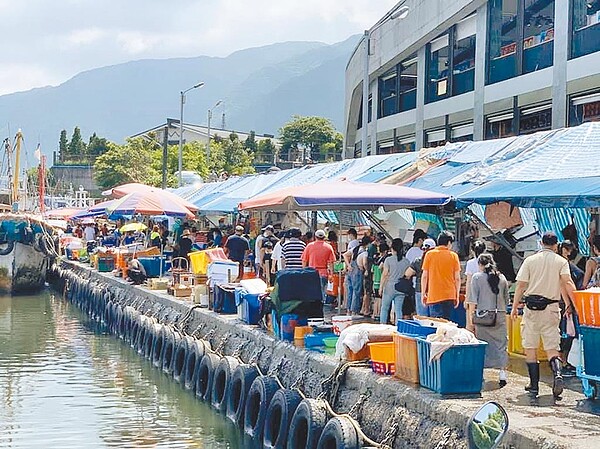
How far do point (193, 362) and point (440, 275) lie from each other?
6.53 meters

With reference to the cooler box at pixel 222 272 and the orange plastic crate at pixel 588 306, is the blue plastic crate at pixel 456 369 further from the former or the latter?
the cooler box at pixel 222 272

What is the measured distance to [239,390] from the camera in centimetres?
1423

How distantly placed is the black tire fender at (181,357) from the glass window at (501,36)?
40.4 feet

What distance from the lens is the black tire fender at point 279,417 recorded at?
38.5 feet

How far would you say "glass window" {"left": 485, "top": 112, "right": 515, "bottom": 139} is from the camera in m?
25.3

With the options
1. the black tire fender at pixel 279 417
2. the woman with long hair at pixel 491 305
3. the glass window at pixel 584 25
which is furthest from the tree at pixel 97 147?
the woman with long hair at pixel 491 305

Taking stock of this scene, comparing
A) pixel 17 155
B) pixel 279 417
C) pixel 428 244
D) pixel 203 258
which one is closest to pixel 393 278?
pixel 428 244

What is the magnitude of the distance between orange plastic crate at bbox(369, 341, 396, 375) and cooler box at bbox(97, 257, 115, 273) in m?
22.1

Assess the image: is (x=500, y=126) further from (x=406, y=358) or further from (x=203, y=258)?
(x=406, y=358)

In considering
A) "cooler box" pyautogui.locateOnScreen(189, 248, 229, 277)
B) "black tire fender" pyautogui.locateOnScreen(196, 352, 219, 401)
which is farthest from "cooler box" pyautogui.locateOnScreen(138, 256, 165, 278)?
"black tire fender" pyautogui.locateOnScreen(196, 352, 219, 401)

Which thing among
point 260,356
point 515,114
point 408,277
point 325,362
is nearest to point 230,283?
point 260,356

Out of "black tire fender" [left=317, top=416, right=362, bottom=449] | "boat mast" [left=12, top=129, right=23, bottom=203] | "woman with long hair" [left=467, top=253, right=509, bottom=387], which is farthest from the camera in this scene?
"boat mast" [left=12, top=129, right=23, bottom=203]

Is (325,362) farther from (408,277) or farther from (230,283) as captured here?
(230,283)

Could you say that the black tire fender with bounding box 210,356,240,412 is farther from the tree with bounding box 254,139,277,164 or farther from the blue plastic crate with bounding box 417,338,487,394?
the tree with bounding box 254,139,277,164
